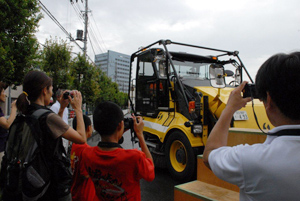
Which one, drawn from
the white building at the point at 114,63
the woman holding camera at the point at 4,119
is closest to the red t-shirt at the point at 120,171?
the woman holding camera at the point at 4,119

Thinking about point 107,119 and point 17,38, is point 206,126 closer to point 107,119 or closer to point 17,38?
point 107,119

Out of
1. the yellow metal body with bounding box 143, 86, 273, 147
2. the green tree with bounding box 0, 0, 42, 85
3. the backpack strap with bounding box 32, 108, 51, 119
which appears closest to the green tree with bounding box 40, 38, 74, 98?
the green tree with bounding box 0, 0, 42, 85

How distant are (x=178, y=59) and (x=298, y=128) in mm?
5223

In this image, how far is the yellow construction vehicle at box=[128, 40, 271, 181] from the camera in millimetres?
4305

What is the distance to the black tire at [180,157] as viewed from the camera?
4.22m

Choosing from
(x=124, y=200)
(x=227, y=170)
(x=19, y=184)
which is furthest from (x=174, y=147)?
(x=227, y=170)

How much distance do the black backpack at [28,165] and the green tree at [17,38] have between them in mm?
5803

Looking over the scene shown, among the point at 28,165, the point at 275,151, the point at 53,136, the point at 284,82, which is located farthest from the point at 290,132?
the point at 28,165

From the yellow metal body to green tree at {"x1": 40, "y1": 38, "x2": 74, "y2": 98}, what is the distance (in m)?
10.8

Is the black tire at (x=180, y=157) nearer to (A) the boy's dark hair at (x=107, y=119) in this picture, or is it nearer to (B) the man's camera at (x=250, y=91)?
(A) the boy's dark hair at (x=107, y=119)

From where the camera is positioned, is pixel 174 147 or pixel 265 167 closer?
pixel 265 167

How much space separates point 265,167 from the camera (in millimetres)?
846

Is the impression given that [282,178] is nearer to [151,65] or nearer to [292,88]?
[292,88]

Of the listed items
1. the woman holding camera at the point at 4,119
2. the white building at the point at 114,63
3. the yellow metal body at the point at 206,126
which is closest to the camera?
the woman holding camera at the point at 4,119
